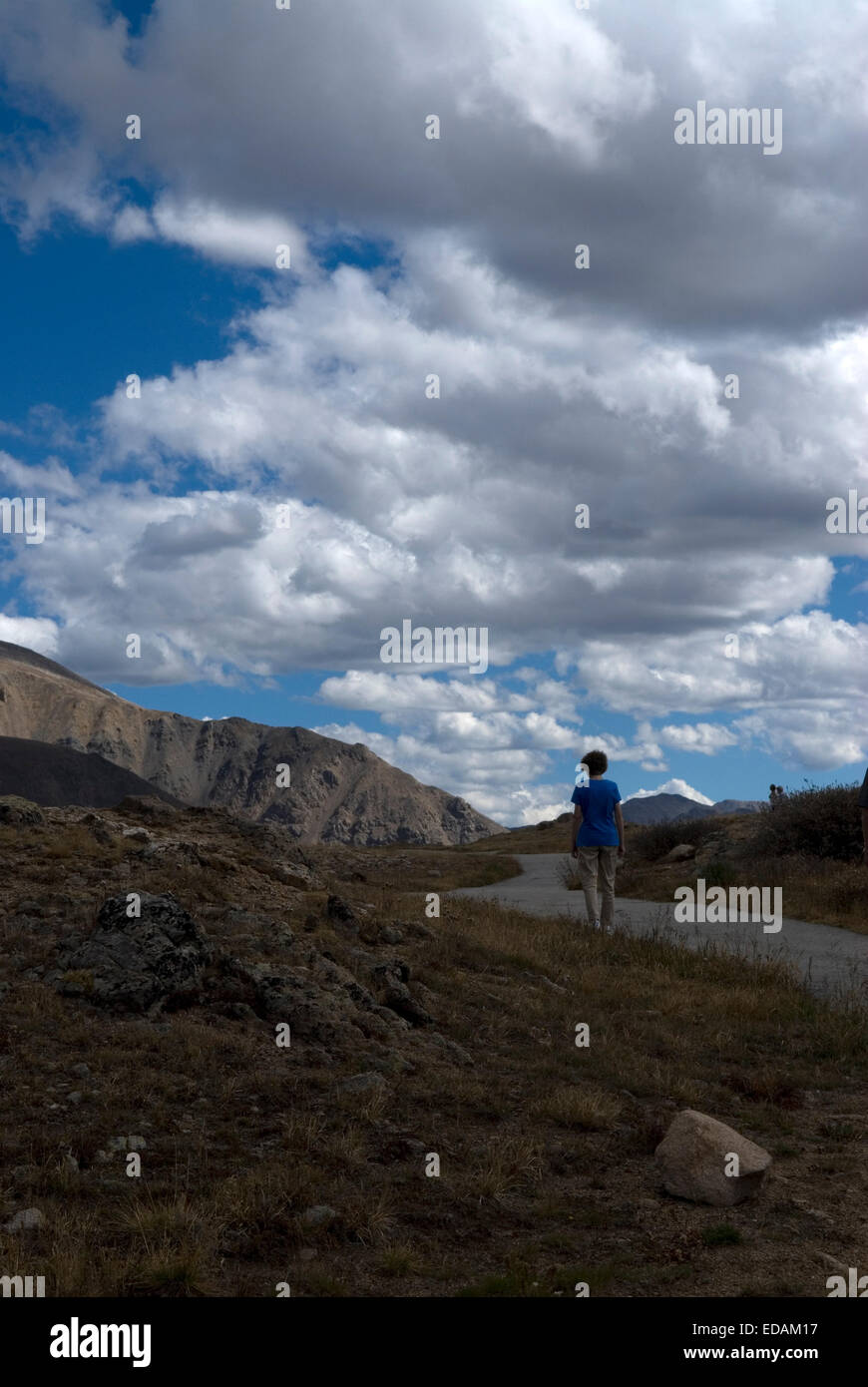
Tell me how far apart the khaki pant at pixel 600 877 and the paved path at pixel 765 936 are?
0.54 meters

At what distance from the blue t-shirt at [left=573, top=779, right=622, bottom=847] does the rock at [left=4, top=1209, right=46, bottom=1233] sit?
30.2 ft

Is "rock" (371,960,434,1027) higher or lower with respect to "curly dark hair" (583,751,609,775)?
lower

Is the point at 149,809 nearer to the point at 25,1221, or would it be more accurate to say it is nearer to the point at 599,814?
the point at 599,814

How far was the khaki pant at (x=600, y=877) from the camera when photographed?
44.3 ft

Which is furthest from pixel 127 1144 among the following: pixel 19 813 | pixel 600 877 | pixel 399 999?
pixel 600 877

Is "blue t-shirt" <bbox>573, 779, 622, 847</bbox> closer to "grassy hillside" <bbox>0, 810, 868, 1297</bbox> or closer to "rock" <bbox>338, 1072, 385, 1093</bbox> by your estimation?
"grassy hillside" <bbox>0, 810, 868, 1297</bbox>

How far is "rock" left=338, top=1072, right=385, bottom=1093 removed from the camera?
22.4 feet

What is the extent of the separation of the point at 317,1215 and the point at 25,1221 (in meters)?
1.30

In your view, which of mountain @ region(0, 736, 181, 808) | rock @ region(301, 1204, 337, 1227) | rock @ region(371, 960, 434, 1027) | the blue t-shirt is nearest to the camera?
rock @ region(301, 1204, 337, 1227)

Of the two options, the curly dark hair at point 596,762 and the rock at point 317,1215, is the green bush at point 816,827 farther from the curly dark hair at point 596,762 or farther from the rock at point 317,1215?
the rock at point 317,1215

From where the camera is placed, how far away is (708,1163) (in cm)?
562

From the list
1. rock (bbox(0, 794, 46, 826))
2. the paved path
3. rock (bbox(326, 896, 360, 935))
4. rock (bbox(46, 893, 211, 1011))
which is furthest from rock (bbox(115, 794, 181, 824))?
rock (bbox(46, 893, 211, 1011))
